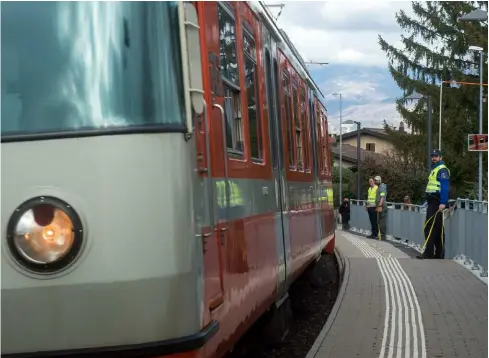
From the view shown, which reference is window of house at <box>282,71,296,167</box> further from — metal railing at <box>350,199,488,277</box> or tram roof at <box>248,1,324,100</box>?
metal railing at <box>350,199,488,277</box>

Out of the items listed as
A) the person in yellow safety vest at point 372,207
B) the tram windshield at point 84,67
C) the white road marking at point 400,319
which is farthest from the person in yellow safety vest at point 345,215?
the tram windshield at point 84,67

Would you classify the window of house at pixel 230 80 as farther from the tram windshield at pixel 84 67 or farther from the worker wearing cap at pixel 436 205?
the worker wearing cap at pixel 436 205

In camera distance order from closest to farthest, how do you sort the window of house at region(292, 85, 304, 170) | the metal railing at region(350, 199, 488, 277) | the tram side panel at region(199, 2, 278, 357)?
the tram side panel at region(199, 2, 278, 357) → the window of house at region(292, 85, 304, 170) → the metal railing at region(350, 199, 488, 277)

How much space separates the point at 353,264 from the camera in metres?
12.4

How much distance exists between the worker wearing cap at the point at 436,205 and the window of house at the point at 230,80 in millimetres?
7775

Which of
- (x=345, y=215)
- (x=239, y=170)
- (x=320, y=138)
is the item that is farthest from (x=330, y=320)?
(x=345, y=215)

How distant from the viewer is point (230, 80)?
476 centimetres

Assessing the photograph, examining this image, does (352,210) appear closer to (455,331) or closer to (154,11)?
(455,331)

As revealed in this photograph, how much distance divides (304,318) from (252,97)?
5.11 metres

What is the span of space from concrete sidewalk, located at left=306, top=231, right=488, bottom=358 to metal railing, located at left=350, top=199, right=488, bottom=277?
35 centimetres

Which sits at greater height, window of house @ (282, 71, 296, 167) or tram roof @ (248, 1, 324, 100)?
tram roof @ (248, 1, 324, 100)

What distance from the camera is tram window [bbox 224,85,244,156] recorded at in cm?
459

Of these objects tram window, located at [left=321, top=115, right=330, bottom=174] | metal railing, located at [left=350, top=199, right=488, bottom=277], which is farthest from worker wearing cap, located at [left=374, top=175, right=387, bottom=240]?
tram window, located at [left=321, top=115, right=330, bottom=174]

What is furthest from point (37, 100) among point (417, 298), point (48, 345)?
point (417, 298)
